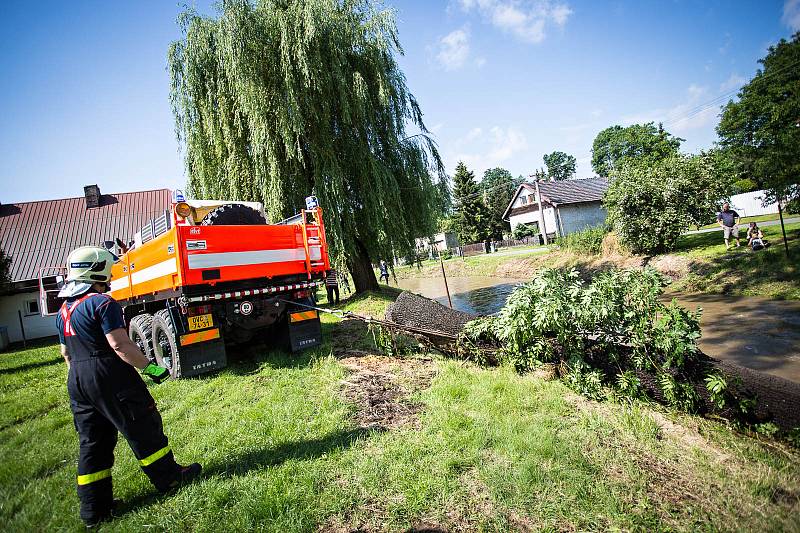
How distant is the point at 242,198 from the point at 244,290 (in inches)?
251

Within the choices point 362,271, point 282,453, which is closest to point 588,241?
point 362,271

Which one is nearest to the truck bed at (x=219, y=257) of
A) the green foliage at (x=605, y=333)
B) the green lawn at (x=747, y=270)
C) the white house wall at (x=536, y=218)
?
the green foliage at (x=605, y=333)

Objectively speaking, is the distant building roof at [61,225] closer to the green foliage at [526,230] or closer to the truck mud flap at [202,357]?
the truck mud flap at [202,357]

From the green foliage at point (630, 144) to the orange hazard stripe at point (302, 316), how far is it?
2104 inches

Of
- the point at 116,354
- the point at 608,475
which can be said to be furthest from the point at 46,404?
the point at 608,475

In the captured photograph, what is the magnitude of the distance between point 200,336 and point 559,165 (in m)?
115

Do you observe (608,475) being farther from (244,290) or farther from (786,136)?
(786,136)

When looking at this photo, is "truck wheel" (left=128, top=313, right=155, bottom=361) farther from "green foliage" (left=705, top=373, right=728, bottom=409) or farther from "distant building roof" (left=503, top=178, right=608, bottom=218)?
"distant building roof" (left=503, top=178, right=608, bottom=218)

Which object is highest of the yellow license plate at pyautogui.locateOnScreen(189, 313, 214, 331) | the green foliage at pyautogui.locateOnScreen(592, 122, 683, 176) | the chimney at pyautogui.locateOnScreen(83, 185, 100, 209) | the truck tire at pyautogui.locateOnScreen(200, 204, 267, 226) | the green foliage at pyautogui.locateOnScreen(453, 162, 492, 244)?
the green foliage at pyautogui.locateOnScreen(592, 122, 683, 176)

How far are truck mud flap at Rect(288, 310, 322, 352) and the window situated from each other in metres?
21.6

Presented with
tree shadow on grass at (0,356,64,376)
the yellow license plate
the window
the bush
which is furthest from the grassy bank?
the window

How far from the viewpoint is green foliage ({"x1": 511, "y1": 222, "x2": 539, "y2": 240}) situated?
40.9 m

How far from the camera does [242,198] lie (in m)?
11.5

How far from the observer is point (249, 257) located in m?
6.02
